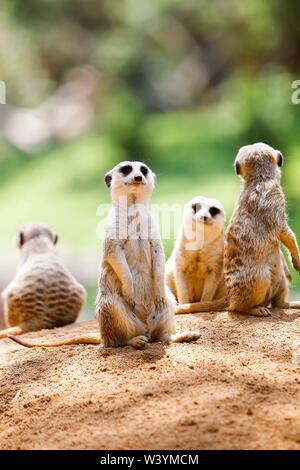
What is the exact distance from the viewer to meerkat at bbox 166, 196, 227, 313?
4.22m

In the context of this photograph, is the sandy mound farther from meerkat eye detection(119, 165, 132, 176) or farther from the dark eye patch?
meerkat eye detection(119, 165, 132, 176)

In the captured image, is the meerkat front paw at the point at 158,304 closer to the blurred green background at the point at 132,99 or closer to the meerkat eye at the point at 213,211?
the meerkat eye at the point at 213,211

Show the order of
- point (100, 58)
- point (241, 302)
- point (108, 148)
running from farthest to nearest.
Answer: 1. point (100, 58)
2. point (108, 148)
3. point (241, 302)

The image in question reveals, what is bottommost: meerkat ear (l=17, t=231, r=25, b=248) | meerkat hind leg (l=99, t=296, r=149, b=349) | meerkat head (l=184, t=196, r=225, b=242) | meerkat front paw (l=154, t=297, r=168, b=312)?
meerkat hind leg (l=99, t=296, r=149, b=349)

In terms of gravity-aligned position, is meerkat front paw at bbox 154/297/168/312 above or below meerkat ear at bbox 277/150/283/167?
below

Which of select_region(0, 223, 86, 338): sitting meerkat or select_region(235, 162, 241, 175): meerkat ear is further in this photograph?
select_region(0, 223, 86, 338): sitting meerkat

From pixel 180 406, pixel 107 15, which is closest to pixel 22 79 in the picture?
pixel 107 15

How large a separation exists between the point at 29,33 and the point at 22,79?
1247 millimetres

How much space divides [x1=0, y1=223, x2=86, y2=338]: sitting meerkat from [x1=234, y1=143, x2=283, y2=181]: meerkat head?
4.97 feet

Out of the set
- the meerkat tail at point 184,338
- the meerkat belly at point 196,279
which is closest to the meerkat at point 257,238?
the meerkat belly at point 196,279

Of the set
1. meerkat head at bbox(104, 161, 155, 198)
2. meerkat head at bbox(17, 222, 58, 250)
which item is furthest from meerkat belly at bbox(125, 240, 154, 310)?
meerkat head at bbox(17, 222, 58, 250)

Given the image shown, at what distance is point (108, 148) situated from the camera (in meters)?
12.6

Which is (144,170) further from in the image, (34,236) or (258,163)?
(34,236)

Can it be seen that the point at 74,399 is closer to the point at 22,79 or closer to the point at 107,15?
the point at 22,79
